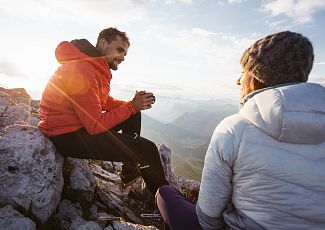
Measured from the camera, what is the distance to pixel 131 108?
826 centimetres

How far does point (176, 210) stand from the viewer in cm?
495

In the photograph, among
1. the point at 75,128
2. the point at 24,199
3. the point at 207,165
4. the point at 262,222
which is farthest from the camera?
the point at 75,128

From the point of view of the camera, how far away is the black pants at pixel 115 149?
24.5ft

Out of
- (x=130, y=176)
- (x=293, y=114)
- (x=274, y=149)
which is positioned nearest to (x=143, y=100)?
(x=130, y=176)

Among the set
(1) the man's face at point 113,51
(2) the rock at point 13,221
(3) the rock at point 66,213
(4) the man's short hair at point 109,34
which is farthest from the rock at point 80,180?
(4) the man's short hair at point 109,34

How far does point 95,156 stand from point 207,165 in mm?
4525

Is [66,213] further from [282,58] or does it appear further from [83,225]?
[282,58]

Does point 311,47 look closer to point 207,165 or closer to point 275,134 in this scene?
point 275,134

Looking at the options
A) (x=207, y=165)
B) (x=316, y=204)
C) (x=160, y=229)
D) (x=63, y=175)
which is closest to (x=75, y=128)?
(x=63, y=175)

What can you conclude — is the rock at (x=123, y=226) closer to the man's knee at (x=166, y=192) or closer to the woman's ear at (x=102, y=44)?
the man's knee at (x=166, y=192)

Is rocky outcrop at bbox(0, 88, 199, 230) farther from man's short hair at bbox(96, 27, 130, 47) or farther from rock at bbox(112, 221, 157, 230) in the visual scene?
man's short hair at bbox(96, 27, 130, 47)

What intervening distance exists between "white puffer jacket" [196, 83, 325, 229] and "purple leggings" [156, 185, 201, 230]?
1.22m

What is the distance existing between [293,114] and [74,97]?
17.8ft

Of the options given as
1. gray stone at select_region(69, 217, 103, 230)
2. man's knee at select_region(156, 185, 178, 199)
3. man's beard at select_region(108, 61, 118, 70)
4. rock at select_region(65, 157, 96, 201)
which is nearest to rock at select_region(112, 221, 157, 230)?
gray stone at select_region(69, 217, 103, 230)
